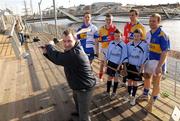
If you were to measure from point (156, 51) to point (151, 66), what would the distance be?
30 centimetres

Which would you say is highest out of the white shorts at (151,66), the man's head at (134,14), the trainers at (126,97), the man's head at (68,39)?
the man's head at (134,14)

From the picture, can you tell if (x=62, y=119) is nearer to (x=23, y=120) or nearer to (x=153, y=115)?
(x=23, y=120)

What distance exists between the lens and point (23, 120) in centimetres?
429

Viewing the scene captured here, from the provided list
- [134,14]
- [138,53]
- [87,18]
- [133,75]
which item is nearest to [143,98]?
[133,75]

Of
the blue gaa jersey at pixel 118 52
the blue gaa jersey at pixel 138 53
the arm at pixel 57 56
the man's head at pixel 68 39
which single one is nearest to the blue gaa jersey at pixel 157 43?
the blue gaa jersey at pixel 138 53

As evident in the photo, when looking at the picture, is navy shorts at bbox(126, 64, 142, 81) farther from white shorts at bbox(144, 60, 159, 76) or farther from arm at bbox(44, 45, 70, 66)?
arm at bbox(44, 45, 70, 66)

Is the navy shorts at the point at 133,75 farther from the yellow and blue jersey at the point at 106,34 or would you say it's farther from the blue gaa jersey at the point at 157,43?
the yellow and blue jersey at the point at 106,34

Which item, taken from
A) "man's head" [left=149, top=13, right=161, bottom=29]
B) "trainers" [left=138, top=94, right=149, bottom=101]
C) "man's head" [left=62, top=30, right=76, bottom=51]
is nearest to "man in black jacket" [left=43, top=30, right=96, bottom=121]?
"man's head" [left=62, top=30, right=76, bottom=51]

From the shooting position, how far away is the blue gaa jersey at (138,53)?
4.40 meters

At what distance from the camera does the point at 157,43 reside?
4.24 meters

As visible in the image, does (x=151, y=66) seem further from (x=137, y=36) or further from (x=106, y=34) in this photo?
(x=106, y=34)

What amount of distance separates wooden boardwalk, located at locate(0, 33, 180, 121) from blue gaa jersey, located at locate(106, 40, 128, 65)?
0.86 m

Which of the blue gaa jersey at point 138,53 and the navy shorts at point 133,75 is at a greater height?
the blue gaa jersey at point 138,53

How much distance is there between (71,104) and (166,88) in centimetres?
271
